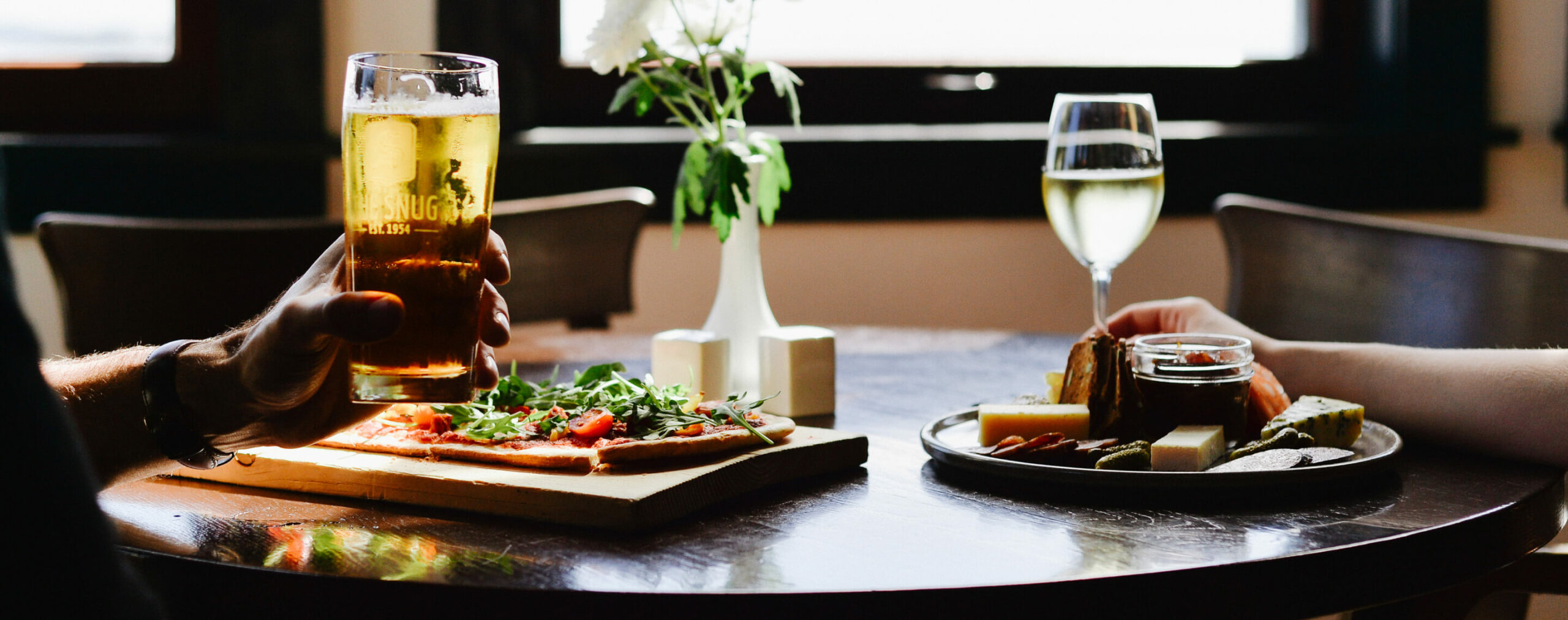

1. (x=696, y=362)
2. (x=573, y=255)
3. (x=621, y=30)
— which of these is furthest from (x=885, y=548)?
(x=573, y=255)

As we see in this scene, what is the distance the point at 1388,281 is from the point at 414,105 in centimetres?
166

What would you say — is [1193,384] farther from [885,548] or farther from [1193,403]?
[885,548]

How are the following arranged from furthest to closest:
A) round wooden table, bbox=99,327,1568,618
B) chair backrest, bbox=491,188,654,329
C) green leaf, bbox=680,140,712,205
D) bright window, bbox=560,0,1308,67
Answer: bright window, bbox=560,0,1308,67 → chair backrest, bbox=491,188,654,329 → green leaf, bbox=680,140,712,205 → round wooden table, bbox=99,327,1568,618

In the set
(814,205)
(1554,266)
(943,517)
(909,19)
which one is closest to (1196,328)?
(943,517)

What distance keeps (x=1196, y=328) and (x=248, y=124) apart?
220 centimetres

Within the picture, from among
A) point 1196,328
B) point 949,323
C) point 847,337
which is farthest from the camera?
point 949,323

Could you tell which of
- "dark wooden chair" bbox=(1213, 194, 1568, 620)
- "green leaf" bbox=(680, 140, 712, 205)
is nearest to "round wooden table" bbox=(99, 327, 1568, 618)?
"green leaf" bbox=(680, 140, 712, 205)

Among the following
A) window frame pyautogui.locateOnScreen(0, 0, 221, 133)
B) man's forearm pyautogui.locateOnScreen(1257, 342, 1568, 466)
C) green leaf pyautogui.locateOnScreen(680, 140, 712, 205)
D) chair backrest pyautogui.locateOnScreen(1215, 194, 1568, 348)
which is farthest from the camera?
window frame pyautogui.locateOnScreen(0, 0, 221, 133)

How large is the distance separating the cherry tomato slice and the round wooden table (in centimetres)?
12

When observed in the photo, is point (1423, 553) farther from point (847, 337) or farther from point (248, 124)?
point (248, 124)

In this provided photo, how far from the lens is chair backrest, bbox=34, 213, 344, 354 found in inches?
Result: 71.9

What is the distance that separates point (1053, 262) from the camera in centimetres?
303

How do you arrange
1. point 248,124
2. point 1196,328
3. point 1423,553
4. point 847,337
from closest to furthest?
1. point 1423,553
2. point 1196,328
3. point 847,337
4. point 248,124

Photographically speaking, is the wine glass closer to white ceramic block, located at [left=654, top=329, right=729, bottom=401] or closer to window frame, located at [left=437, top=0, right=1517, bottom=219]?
white ceramic block, located at [left=654, top=329, right=729, bottom=401]
